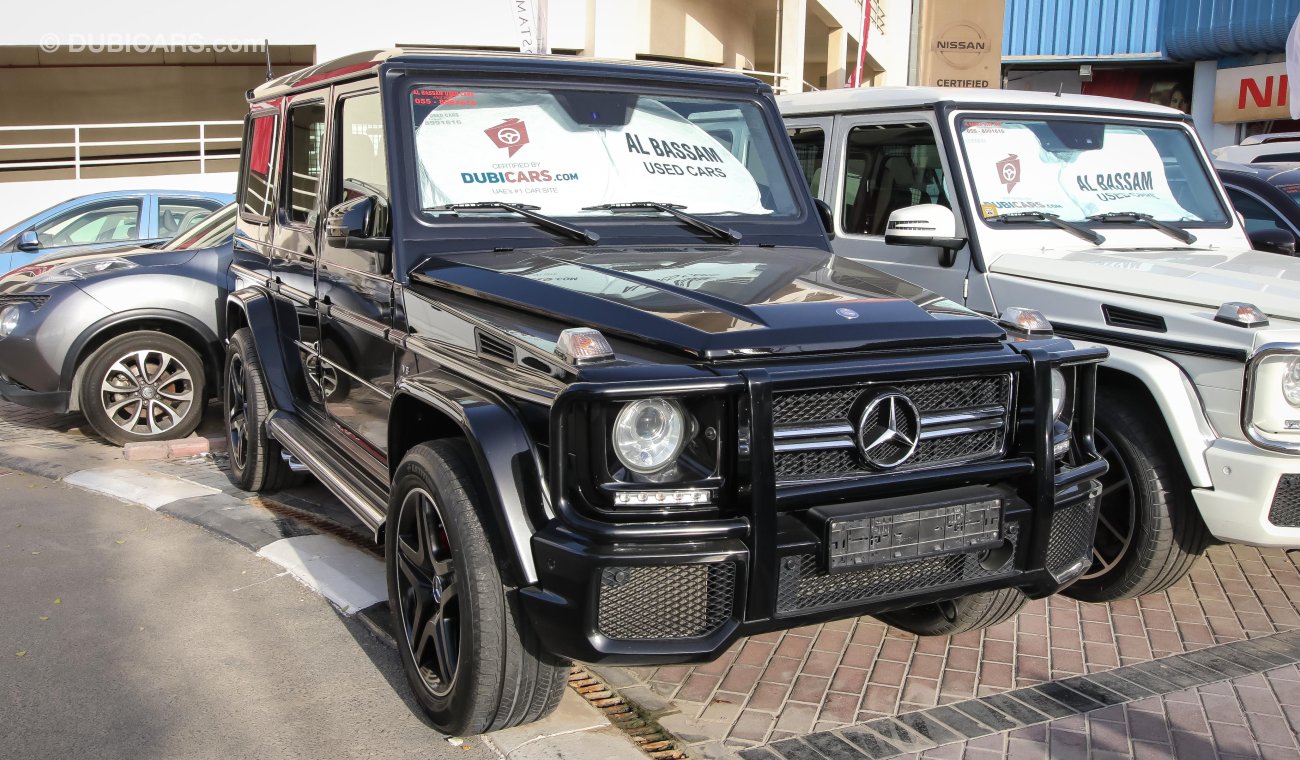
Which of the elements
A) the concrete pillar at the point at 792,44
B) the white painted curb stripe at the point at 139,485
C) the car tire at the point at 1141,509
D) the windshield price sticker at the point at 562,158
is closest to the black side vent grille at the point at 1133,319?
the car tire at the point at 1141,509

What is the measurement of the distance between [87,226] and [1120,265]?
9.80 meters

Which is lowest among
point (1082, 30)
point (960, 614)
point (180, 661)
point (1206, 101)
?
point (180, 661)

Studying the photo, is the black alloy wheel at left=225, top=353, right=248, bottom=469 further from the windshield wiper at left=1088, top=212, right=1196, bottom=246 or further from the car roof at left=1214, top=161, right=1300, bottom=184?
the car roof at left=1214, top=161, right=1300, bottom=184

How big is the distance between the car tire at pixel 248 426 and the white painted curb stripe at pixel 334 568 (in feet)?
2.40

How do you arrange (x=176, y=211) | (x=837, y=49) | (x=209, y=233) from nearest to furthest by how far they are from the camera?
1. (x=209, y=233)
2. (x=176, y=211)
3. (x=837, y=49)

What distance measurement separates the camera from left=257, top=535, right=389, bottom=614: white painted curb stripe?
464 cm

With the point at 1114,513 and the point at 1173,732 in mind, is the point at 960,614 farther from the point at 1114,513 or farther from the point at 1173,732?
the point at 1114,513

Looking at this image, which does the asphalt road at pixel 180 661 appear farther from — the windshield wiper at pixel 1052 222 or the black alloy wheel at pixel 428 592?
the windshield wiper at pixel 1052 222

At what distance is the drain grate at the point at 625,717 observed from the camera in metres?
3.49

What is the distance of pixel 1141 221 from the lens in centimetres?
555

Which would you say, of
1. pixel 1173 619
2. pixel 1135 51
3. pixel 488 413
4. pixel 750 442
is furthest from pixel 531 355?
pixel 1135 51

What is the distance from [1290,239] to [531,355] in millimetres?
4832

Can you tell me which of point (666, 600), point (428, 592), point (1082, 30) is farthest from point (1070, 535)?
point (1082, 30)

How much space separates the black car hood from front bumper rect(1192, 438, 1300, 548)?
4.48 ft
